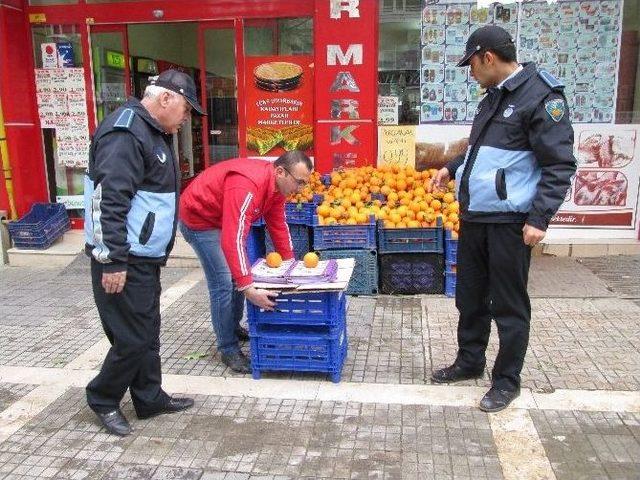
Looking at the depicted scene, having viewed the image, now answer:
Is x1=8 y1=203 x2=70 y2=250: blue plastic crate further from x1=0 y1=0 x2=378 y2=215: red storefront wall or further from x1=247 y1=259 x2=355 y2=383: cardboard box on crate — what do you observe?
x1=247 y1=259 x2=355 y2=383: cardboard box on crate

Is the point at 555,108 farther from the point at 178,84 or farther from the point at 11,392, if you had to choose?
the point at 11,392

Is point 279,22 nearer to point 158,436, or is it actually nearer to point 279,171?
point 279,171

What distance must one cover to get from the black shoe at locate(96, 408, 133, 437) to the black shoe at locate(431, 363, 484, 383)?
1952mm

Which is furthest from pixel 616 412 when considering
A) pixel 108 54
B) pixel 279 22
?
pixel 108 54

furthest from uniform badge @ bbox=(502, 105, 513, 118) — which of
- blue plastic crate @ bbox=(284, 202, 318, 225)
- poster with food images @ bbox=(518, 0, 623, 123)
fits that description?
poster with food images @ bbox=(518, 0, 623, 123)

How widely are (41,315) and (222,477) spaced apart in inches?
132

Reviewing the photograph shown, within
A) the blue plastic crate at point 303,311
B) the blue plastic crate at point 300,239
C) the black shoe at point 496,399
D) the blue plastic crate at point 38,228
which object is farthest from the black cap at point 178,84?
the blue plastic crate at point 38,228

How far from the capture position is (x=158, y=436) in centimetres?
333

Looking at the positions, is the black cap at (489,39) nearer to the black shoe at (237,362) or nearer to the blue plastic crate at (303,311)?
the blue plastic crate at (303,311)

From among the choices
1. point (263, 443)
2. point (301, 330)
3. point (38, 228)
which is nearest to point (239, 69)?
point (38, 228)

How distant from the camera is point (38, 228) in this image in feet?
23.9

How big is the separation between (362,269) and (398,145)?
2.10 metres

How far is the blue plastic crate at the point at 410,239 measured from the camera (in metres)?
5.65

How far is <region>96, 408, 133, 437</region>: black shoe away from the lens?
333cm
